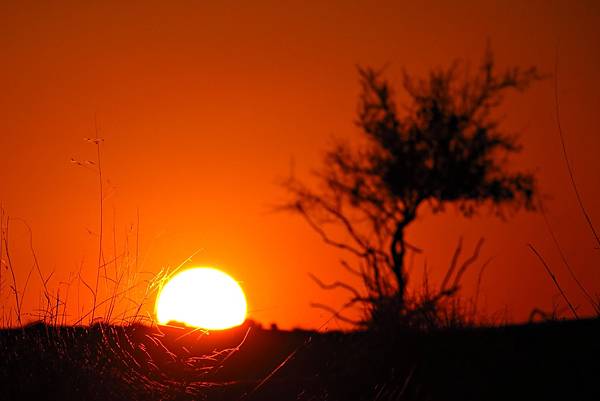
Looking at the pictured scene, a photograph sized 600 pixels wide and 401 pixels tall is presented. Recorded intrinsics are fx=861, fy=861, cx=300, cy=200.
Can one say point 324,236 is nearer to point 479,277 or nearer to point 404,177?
point 404,177

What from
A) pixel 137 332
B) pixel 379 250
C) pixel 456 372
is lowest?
pixel 456 372

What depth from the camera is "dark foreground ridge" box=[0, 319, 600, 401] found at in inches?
170

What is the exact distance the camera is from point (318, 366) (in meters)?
5.96

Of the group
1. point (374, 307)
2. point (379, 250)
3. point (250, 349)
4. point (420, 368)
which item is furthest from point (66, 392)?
point (379, 250)

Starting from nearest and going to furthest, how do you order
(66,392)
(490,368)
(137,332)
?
(66,392), (137,332), (490,368)

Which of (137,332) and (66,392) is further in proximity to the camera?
(137,332)

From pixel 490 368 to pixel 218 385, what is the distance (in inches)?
76.6

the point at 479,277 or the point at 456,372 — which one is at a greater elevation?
the point at 479,277

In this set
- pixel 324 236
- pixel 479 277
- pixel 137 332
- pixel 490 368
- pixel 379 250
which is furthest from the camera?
pixel 324 236

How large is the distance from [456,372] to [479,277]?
144 cm

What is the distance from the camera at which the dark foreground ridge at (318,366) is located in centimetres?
432

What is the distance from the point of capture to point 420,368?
590cm

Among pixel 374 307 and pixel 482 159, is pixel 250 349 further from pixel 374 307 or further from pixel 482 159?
pixel 482 159

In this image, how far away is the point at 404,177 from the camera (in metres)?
18.0
